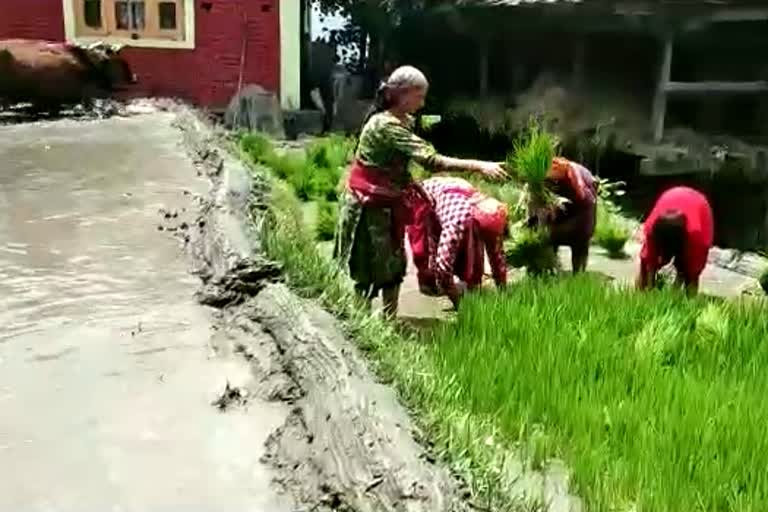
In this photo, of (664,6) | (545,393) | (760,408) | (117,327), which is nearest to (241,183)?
(117,327)

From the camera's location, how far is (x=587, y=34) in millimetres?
11734

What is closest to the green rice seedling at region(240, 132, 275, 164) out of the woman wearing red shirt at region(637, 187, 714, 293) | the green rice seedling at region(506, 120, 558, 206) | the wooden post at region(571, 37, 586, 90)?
the wooden post at region(571, 37, 586, 90)

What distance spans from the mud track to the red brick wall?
9.73 m

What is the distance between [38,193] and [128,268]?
205cm

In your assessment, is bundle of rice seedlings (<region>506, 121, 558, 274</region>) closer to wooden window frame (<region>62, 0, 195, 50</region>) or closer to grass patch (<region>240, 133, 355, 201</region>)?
grass patch (<region>240, 133, 355, 201</region>)

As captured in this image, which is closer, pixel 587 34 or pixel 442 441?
pixel 442 441

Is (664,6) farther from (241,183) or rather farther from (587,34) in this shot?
(241,183)

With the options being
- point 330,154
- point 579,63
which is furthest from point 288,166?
point 579,63

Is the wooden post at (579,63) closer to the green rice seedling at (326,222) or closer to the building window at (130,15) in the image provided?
→ the green rice seedling at (326,222)

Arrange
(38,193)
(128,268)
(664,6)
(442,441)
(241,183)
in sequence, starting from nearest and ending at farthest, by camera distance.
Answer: (442,441) → (128,268) → (241,183) → (38,193) → (664,6)

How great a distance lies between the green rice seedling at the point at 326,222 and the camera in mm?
7227

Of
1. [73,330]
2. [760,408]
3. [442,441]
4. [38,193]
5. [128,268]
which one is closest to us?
[442,441]

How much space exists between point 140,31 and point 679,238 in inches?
405

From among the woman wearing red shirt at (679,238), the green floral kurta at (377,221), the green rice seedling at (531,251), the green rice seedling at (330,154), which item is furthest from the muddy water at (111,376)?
the green rice seedling at (330,154)
